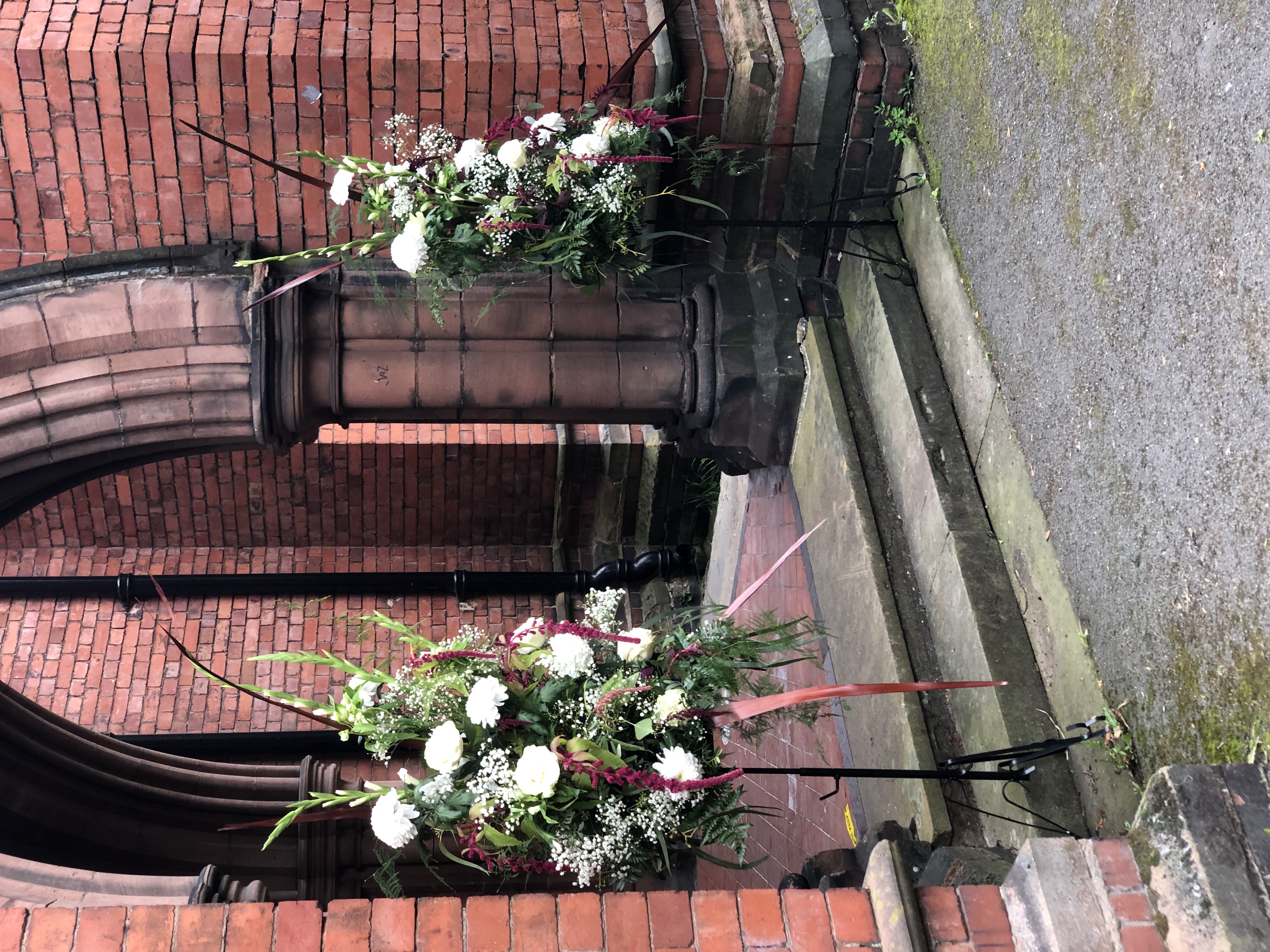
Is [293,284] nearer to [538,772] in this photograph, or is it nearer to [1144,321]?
[538,772]

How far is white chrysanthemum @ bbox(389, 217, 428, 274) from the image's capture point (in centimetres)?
322

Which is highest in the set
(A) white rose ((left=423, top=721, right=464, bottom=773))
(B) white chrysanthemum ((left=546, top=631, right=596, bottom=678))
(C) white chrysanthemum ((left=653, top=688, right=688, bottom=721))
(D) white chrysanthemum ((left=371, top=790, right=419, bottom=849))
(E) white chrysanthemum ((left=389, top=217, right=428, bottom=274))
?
(E) white chrysanthemum ((left=389, top=217, right=428, bottom=274))

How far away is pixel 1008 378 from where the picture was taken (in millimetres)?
3199

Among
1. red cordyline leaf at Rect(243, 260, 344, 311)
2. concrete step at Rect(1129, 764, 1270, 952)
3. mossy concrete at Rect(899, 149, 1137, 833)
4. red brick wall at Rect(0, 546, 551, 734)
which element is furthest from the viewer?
red brick wall at Rect(0, 546, 551, 734)

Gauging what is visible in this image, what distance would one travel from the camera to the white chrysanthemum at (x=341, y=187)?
3307 mm

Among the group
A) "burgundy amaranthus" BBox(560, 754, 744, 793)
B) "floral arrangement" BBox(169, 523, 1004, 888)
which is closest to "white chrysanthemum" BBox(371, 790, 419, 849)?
"floral arrangement" BBox(169, 523, 1004, 888)

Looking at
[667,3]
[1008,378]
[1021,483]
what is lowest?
[1021,483]

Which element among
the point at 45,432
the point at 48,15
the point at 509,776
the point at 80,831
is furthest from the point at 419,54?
the point at 80,831

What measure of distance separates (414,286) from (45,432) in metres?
1.45

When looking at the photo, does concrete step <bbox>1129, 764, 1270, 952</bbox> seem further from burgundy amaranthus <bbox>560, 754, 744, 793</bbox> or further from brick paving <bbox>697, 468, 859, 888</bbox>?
brick paving <bbox>697, 468, 859, 888</bbox>

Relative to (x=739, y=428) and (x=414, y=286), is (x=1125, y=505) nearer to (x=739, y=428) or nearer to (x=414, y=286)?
(x=739, y=428)

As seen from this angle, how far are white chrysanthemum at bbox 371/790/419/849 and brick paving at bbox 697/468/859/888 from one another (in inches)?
59.2

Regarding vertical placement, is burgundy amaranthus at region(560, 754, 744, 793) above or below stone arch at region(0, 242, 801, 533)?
below

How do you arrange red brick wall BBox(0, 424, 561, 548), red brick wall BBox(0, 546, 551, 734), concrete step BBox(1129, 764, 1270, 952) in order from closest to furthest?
1. concrete step BBox(1129, 764, 1270, 952)
2. red brick wall BBox(0, 546, 551, 734)
3. red brick wall BBox(0, 424, 561, 548)
